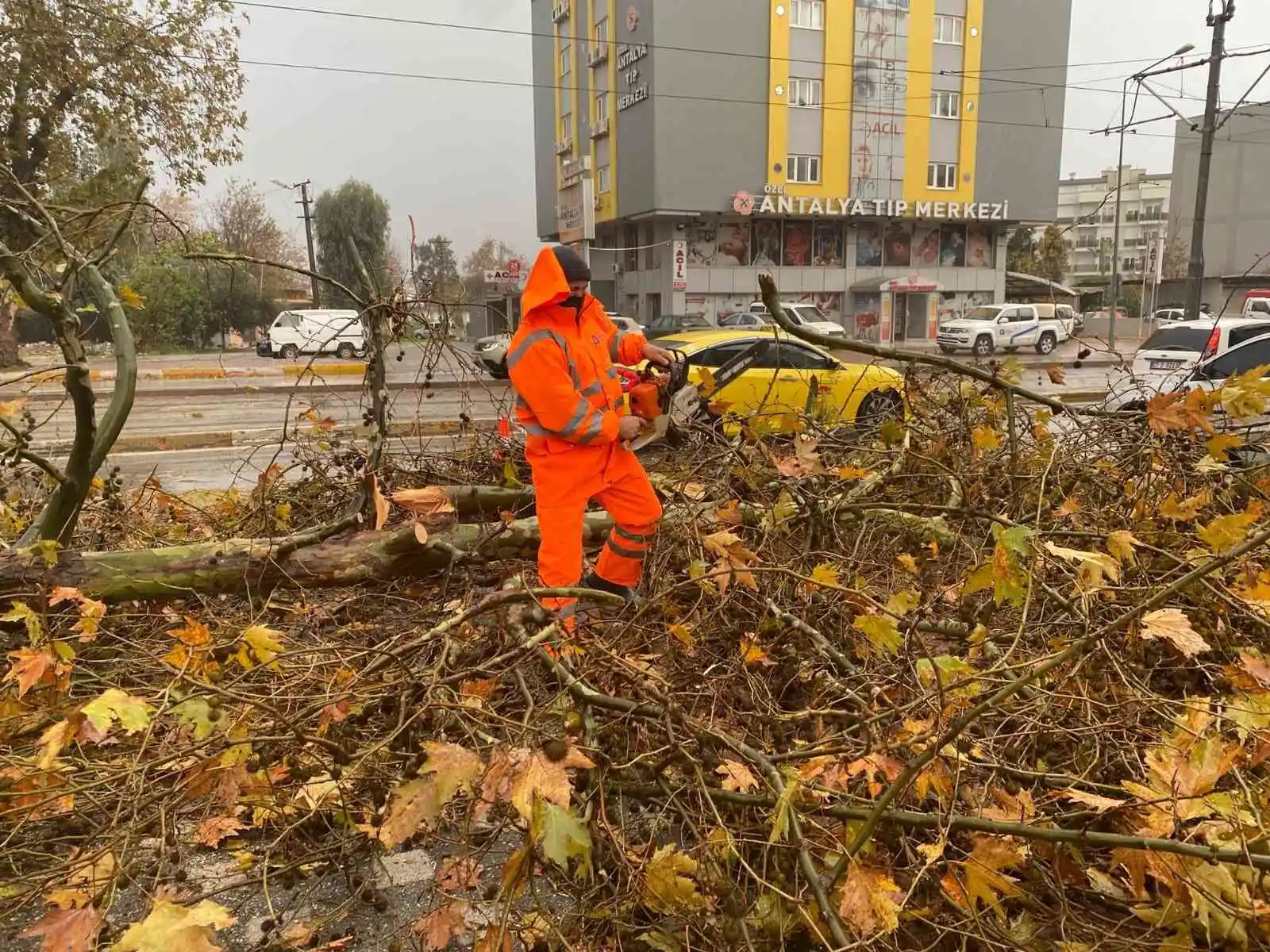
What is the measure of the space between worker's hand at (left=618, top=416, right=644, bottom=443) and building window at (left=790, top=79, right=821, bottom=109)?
102 feet

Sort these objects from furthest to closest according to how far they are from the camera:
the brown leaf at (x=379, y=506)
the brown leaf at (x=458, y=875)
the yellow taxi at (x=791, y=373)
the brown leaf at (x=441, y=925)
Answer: the yellow taxi at (x=791, y=373) → the brown leaf at (x=379, y=506) → the brown leaf at (x=458, y=875) → the brown leaf at (x=441, y=925)

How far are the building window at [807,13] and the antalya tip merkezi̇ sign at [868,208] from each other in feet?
20.5

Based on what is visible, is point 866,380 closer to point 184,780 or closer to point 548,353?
point 548,353

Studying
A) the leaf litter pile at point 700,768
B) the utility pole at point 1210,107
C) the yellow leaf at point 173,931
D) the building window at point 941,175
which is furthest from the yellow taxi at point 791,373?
the building window at point 941,175

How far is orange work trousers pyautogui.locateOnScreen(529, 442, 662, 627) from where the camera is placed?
3.36m

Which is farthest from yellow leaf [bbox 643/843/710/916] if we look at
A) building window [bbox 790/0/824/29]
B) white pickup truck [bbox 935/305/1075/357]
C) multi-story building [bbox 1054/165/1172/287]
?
multi-story building [bbox 1054/165/1172/287]

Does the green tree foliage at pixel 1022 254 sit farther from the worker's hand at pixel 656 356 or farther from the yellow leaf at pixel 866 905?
the yellow leaf at pixel 866 905

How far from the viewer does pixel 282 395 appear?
1420 centimetres

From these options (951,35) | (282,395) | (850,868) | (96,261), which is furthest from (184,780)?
(951,35)

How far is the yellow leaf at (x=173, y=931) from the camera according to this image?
1346 mm

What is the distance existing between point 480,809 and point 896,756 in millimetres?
981

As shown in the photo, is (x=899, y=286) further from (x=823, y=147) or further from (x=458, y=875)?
(x=458, y=875)

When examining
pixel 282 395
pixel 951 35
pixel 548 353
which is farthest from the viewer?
pixel 951 35

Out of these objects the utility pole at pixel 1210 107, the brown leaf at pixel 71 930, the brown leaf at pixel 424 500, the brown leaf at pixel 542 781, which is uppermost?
the utility pole at pixel 1210 107
